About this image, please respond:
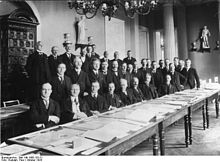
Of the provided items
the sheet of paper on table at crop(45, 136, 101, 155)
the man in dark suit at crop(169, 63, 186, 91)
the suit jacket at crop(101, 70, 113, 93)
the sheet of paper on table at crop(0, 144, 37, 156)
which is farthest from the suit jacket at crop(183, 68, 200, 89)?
the sheet of paper on table at crop(0, 144, 37, 156)

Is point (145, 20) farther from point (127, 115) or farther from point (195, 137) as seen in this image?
point (127, 115)

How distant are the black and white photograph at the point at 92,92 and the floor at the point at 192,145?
0.01 metres

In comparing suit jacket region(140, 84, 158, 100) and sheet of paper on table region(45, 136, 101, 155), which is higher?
suit jacket region(140, 84, 158, 100)

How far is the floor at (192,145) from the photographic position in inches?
121

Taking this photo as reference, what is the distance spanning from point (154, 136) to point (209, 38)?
7790 millimetres

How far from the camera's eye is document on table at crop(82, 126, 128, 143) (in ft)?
5.43

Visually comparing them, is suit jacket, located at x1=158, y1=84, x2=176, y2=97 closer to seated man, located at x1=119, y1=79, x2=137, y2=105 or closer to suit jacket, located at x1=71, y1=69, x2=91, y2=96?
seated man, located at x1=119, y1=79, x2=137, y2=105

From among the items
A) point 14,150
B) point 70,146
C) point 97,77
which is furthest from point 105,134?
point 97,77

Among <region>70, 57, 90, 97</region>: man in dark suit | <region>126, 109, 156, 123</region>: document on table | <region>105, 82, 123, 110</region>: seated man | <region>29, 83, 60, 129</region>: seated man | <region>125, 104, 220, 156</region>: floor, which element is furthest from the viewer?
<region>70, 57, 90, 97</region>: man in dark suit

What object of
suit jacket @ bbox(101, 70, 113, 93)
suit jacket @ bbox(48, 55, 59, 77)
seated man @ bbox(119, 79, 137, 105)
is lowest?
seated man @ bbox(119, 79, 137, 105)

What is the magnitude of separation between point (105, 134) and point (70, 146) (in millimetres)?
300

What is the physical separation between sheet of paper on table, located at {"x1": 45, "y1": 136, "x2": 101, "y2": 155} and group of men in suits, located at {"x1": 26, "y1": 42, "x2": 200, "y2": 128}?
0.96 m

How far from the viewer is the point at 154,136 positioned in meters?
2.15

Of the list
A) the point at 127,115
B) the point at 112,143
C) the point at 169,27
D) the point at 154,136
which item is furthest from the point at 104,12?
the point at 169,27
